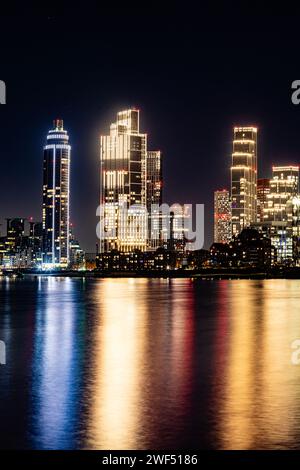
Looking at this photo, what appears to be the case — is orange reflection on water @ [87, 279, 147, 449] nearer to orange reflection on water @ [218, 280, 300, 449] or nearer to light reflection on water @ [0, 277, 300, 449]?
light reflection on water @ [0, 277, 300, 449]

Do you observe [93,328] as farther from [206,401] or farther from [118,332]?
[206,401]

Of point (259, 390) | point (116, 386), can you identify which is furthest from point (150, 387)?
point (259, 390)

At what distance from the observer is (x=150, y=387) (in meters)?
22.2

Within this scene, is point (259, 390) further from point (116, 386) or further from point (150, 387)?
point (116, 386)

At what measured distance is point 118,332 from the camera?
39594 mm

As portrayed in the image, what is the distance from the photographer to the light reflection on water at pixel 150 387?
1611cm

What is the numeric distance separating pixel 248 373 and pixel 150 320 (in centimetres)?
2293

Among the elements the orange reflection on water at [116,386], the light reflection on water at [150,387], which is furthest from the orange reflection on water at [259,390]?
the orange reflection on water at [116,386]

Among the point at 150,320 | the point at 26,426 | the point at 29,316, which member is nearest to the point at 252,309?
the point at 150,320

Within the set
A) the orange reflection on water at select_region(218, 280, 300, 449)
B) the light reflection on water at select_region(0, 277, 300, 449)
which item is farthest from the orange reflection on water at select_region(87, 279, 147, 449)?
the orange reflection on water at select_region(218, 280, 300, 449)

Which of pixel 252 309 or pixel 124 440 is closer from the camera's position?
pixel 124 440

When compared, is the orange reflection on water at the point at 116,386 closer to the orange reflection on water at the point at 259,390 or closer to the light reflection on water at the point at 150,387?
the light reflection on water at the point at 150,387

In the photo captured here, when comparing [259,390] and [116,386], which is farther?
[116,386]

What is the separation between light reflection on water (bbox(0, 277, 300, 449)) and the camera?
1611cm
